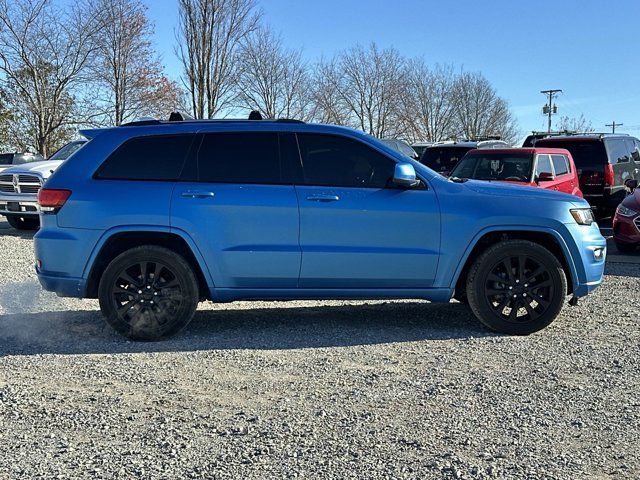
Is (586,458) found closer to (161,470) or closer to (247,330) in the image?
(161,470)

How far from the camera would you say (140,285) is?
5.54 metres

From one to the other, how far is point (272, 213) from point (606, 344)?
286 centimetres

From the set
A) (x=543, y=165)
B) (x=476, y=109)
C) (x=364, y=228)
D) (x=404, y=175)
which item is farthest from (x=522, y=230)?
(x=476, y=109)

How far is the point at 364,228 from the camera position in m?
5.52

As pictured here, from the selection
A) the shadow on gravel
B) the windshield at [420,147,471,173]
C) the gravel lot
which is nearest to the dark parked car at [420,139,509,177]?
the windshield at [420,147,471,173]

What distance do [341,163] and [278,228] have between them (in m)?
0.77

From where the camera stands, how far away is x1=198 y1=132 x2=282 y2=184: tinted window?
5605mm

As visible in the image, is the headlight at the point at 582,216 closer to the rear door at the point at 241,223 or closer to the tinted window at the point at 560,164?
the rear door at the point at 241,223

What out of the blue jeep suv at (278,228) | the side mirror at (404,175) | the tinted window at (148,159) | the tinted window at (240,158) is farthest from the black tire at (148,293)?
the side mirror at (404,175)

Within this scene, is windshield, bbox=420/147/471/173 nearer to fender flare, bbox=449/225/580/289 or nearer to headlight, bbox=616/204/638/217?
headlight, bbox=616/204/638/217

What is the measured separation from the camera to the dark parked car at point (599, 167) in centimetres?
1357

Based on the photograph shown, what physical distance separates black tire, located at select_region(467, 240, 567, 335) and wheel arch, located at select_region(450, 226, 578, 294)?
101mm

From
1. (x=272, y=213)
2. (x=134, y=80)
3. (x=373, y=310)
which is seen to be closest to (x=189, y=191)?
(x=272, y=213)

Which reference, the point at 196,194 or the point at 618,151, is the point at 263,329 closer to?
the point at 196,194
